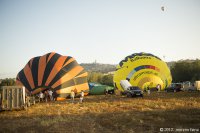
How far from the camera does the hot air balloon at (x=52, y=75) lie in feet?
64.4

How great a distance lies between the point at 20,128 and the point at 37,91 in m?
11.2

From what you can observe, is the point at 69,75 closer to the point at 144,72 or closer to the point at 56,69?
the point at 56,69

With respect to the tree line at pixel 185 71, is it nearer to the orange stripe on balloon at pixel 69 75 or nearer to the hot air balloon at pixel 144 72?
the hot air balloon at pixel 144 72

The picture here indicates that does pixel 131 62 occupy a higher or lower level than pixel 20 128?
higher

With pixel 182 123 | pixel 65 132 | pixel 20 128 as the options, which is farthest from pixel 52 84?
pixel 182 123

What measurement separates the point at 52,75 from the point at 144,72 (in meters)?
11.2

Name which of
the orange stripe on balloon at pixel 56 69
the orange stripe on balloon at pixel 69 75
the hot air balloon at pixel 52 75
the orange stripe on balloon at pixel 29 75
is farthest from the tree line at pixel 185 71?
the orange stripe on balloon at pixel 29 75

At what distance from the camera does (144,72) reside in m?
24.0

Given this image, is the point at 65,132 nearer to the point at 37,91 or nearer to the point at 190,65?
the point at 37,91

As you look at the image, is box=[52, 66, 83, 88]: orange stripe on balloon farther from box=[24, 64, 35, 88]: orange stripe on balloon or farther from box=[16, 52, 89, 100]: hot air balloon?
box=[24, 64, 35, 88]: orange stripe on balloon

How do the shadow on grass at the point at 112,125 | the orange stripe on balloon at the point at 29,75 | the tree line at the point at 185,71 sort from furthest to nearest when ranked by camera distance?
the tree line at the point at 185,71, the orange stripe on balloon at the point at 29,75, the shadow on grass at the point at 112,125

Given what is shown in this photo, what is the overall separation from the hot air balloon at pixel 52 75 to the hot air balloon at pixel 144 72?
6341 millimetres

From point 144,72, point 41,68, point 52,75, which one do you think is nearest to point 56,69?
point 52,75

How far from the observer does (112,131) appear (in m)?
7.89
